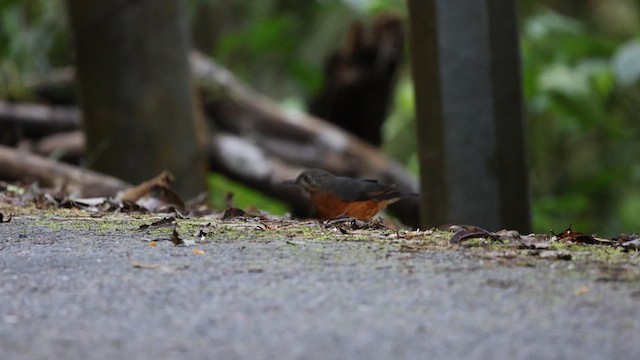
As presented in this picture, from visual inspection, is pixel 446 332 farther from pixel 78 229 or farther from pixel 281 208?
pixel 281 208

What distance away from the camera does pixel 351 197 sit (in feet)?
Result: 12.1

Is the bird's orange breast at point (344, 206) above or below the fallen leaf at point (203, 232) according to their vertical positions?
above

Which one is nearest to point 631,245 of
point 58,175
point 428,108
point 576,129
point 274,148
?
point 428,108

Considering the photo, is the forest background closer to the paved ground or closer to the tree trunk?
the tree trunk

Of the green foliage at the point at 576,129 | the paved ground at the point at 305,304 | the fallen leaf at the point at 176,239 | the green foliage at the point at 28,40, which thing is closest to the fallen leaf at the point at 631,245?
the paved ground at the point at 305,304

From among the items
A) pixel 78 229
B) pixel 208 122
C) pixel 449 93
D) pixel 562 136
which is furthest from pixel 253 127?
pixel 78 229

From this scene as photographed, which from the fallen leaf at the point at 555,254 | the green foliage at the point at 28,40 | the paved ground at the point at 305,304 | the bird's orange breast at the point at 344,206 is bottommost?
the paved ground at the point at 305,304

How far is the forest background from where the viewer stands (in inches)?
276

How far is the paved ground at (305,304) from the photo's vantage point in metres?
1.58

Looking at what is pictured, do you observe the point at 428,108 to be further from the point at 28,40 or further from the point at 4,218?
the point at 28,40

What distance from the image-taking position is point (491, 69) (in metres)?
4.04

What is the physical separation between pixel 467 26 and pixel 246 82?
5.88 metres

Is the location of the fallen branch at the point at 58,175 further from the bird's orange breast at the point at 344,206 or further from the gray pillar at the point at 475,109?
the gray pillar at the point at 475,109

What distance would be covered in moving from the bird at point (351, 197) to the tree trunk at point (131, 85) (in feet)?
8.30
